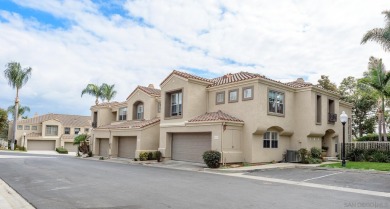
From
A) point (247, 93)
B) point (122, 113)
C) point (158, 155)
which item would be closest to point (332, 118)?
point (247, 93)

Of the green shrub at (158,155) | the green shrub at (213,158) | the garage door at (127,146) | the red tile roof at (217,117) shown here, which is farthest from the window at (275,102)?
the garage door at (127,146)

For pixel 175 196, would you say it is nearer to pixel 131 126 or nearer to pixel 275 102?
pixel 275 102

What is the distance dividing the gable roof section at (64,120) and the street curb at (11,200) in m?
61.5

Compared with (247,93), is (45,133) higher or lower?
lower

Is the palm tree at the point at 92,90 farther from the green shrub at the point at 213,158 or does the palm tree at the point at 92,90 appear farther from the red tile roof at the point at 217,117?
the green shrub at the point at 213,158

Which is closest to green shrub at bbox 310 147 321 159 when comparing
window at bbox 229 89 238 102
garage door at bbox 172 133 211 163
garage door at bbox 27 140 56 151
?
window at bbox 229 89 238 102

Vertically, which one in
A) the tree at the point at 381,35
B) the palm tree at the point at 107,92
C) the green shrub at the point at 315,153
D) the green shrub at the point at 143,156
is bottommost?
the green shrub at the point at 143,156

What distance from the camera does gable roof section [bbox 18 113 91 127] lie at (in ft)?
223

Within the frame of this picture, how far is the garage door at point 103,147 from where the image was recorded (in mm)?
35344

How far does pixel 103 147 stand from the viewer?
3619cm

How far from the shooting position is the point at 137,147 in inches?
1117

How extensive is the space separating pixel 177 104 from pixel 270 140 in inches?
329

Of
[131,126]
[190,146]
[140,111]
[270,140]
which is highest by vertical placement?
[140,111]

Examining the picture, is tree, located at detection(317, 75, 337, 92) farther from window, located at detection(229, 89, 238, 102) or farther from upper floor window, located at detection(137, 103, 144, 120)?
upper floor window, located at detection(137, 103, 144, 120)
